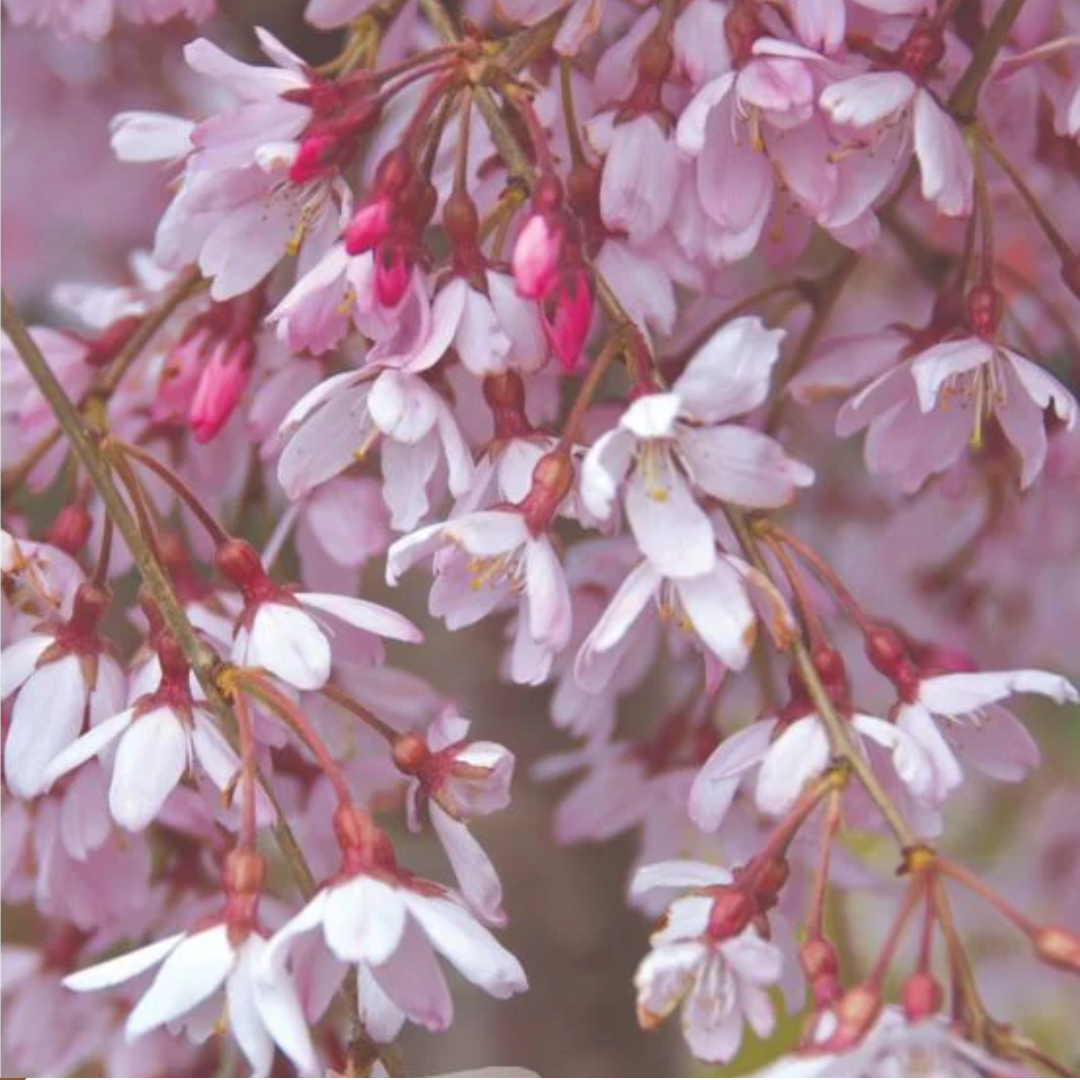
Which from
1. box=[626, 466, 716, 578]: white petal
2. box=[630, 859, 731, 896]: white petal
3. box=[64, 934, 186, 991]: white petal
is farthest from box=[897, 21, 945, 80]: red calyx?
box=[64, 934, 186, 991]: white petal

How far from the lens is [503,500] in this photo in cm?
75

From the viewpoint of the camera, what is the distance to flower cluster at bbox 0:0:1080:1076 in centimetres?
67

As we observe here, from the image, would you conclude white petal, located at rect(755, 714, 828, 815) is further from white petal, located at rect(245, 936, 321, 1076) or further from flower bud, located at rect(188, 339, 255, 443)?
flower bud, located at rect(188, 339, 255, 443)

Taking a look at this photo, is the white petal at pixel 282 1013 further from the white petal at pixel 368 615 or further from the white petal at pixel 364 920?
the white petal at pixel 368 615

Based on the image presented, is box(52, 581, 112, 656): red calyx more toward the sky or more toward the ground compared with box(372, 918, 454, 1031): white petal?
more toward the sky

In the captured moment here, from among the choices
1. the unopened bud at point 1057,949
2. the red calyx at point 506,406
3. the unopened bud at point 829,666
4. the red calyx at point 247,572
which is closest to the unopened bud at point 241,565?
the red calyx at point 247,572

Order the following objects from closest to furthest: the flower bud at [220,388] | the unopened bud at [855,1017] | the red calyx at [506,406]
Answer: the unopened bud at [855,1017] < the red calyx at [506,406] < the flower bud at [220,388]

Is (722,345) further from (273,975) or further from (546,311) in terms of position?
(273,975)

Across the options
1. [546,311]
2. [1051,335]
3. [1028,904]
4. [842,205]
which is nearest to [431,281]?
[546,311]

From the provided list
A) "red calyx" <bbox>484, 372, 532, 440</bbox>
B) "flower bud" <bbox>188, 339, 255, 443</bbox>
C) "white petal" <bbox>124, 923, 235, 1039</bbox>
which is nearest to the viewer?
"white petal" <bbox>124, 923, 235, 1039</bbox>

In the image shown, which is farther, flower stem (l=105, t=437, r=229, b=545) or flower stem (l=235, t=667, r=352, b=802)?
flower stem (l=105, t=437, r=229, b=545)

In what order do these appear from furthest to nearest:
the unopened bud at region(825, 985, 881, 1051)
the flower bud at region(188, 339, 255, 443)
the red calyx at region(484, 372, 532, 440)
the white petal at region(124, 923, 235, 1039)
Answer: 1. the flower bud at region(188, 339, 255, 443)
2. the red calyx at region(484, 372, 532, 440)
3. the white petal at region(124, 923, 235, 1039)
4. the unopened bud at region(825, 985, 881, 1051)

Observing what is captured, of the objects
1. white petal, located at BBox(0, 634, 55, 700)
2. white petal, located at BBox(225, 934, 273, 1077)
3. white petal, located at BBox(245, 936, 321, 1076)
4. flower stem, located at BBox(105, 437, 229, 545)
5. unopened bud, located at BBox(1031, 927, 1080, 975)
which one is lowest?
unopened bud, located at BBox(1031, 927, 1080, 975)

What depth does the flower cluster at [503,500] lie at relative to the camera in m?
0.67
